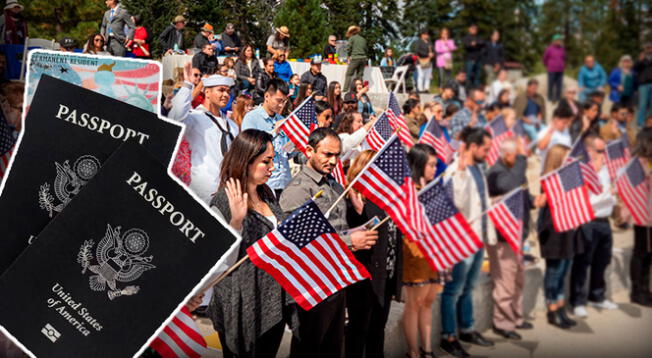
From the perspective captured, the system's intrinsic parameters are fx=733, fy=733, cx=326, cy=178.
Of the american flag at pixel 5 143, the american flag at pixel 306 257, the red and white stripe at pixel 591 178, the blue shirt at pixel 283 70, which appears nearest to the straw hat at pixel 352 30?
the blue shirt at pixel 283 70

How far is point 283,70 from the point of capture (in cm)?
319

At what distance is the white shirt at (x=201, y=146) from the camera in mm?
2873

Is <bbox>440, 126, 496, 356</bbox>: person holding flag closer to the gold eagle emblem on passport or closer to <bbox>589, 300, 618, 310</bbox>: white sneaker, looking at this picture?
<bbox>589, 300, 618, 310</bbox>: white sneaker

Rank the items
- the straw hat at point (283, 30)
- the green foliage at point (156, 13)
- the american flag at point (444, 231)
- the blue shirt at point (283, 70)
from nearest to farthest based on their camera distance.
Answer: the green foliage at point (156, 13), the straw hat at point (283, 30), the blue shirt at point (283, 70), the american flag at point (444, 231)

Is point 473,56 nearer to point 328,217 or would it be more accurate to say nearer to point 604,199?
point 328,217

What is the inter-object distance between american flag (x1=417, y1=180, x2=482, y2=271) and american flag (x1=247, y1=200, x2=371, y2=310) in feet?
3.17

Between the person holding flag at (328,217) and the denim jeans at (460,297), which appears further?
the denim jeans at (460,297)

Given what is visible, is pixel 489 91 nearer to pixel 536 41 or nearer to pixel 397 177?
pixel 536 41

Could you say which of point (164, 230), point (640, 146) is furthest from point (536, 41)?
point (164, 230)

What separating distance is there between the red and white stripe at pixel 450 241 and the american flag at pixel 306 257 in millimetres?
978

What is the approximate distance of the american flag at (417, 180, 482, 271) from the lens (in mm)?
3699

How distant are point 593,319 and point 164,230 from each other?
8.21 feet

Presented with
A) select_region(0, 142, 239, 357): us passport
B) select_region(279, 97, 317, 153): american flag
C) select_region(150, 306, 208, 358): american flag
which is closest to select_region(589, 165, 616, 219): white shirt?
select_region(279, 97, 317, 153): american flag

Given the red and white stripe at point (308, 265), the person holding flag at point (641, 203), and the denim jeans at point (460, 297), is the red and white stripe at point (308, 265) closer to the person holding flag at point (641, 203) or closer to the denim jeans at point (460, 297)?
the denim jeans at point (460, 297)
